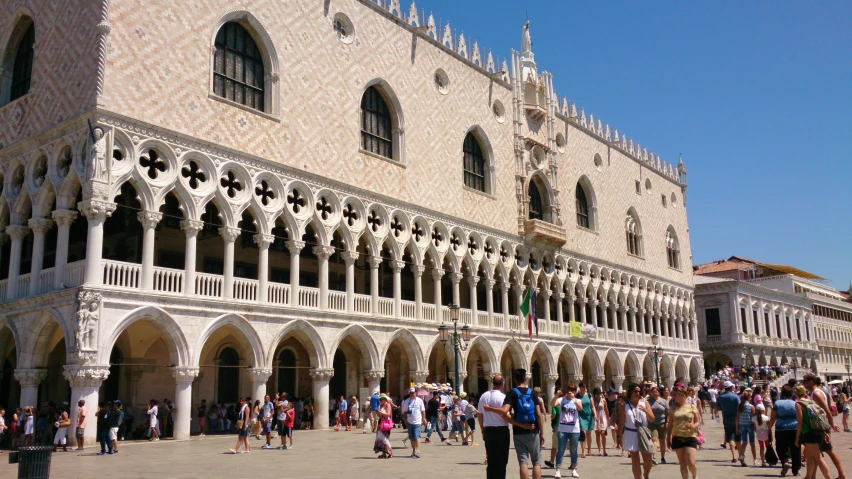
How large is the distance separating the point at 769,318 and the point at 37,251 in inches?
1964

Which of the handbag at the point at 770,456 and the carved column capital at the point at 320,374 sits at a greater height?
the carved column capital at the point at 320,374

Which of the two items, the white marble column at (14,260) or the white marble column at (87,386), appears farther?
the white marble column at (14,260)

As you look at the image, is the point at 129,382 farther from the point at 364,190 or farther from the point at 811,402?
the point at 811,402

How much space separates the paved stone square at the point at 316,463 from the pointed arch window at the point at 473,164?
13871 mm

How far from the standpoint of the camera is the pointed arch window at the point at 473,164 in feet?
94.5

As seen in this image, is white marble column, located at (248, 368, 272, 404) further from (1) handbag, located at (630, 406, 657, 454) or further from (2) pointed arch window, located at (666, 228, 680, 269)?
(2) pointed arch window, located at (666, 228, 680, 269)

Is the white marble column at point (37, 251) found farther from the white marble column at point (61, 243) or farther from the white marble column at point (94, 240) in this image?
the white marble column at point (94, 240)

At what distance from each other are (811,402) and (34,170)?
678 inches

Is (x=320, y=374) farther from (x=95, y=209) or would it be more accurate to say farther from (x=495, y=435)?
(x=495, y=435)

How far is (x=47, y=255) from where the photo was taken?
23.2 metres

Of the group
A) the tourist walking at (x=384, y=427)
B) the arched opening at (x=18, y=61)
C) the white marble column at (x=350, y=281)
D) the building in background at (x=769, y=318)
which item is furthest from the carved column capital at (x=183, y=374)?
the building in background at (x=769, y=318)

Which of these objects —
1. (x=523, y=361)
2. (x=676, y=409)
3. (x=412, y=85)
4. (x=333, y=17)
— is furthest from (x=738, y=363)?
(x=676, y=409)

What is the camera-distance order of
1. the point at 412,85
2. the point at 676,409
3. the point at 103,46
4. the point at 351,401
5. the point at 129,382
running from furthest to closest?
the point at 412,85 < the point at 351,401 < the point at 129,382 < the point at 103,46 < the point at 676,409

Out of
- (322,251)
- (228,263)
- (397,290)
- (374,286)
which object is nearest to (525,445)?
(228,263)
